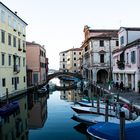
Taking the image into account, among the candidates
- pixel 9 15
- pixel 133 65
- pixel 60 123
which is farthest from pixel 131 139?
pixel 9 15

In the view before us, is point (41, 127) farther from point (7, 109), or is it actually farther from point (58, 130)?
point (7, 109)

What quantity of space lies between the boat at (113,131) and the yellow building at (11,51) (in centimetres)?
1660

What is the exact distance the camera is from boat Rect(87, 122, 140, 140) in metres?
9.81

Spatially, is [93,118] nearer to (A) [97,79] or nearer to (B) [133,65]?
(B) [133,65]

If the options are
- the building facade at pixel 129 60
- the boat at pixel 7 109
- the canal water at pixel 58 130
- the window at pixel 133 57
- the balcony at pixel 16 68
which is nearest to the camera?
the canal water at pixel 58 130

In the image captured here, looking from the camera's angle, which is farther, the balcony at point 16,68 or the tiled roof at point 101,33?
the tiled roof at point 101,33

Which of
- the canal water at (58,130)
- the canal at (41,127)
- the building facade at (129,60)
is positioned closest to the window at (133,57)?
the building facade at (129,60)

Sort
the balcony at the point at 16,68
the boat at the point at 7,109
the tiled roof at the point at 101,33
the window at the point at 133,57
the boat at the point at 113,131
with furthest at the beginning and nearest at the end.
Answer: the tiled roof at the point at 101,33, the balcony at the point at 16,68, the window at the point at 133,57, the boat at the point at 7,109, the boat at the point at 113,131

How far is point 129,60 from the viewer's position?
29.2 m

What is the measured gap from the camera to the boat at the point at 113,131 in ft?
32.2

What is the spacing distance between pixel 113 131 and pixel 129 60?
19.6m

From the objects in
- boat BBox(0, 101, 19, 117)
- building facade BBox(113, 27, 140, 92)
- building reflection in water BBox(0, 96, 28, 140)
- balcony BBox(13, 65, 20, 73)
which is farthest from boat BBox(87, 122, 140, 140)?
balcony BBox(13, 65, 20, 73)

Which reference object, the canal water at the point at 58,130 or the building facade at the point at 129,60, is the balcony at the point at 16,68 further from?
the building facade at the point at 129,60

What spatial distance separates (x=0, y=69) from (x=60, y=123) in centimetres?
1082
